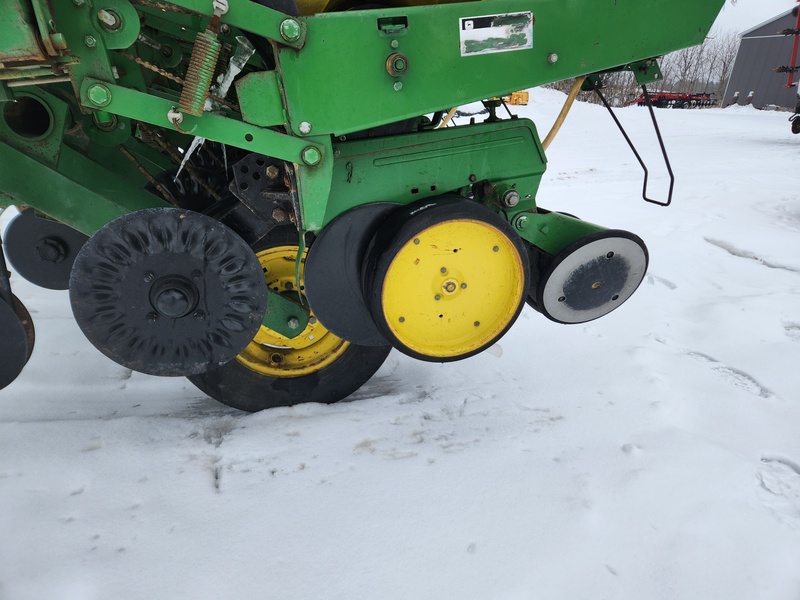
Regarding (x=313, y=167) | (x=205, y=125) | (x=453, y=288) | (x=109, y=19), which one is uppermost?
(x=109, y=19)

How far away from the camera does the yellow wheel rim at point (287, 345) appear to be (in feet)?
7.02

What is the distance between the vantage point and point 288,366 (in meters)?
2.25

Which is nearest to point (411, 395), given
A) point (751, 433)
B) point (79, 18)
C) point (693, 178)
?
point (751, 433)

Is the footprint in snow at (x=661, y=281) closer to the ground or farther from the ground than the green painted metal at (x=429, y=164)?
closer to the ground

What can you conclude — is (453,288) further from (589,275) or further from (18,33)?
(18,33)

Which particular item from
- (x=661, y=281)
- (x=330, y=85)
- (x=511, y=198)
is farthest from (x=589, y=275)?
(x=661, y=281)

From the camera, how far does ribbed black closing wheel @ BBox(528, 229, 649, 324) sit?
6.28 ft

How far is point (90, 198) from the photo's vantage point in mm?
1712

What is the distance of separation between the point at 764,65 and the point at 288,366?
25728mm

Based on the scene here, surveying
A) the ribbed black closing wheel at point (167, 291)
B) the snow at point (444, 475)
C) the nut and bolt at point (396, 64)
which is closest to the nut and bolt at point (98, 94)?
the ribbed black closing wheel at point (167, 291)

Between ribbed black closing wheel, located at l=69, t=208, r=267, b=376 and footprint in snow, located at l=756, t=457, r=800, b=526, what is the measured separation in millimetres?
1761

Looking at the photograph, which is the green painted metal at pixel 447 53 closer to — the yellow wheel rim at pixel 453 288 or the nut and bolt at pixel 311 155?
the nut and bolt at pixel 311 155

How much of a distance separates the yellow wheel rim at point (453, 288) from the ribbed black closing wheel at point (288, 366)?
48cm

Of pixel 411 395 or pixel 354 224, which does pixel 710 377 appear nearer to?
pixel 411 395
